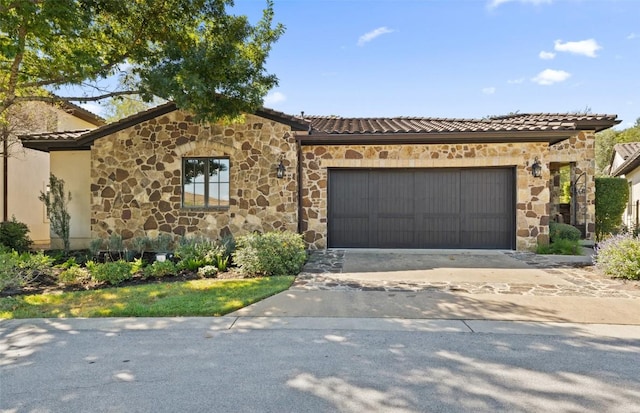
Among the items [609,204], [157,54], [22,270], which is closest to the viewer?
[22,270]

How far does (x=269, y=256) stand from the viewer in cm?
764

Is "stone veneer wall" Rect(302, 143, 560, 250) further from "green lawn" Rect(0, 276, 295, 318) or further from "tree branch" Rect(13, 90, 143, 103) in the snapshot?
"tree branch" Rect(13, 90, 143, 103)

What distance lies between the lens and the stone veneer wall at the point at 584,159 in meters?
11.8

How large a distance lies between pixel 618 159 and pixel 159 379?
26.7 m

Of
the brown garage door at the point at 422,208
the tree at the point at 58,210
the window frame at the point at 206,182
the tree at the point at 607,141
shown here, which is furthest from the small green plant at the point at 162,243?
the tree at the point at 607,141

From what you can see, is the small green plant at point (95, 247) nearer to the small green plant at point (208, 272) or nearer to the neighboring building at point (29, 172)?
the neighboring building at point (29, 172)

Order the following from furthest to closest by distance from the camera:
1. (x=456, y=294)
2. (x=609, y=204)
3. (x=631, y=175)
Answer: (x=631, y=175)
(x=609, y=204)
(x=456, y=294)

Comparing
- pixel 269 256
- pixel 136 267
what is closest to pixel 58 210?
pixel 136 267

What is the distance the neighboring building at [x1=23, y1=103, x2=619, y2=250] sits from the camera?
10.1 meters

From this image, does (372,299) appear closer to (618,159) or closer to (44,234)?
(44,234)

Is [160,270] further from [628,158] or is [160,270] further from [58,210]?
[628,158]

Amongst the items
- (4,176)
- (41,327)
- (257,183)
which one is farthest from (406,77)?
(4,176)

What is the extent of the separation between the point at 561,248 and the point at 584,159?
400 cm

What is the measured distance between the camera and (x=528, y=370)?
11.2ft
